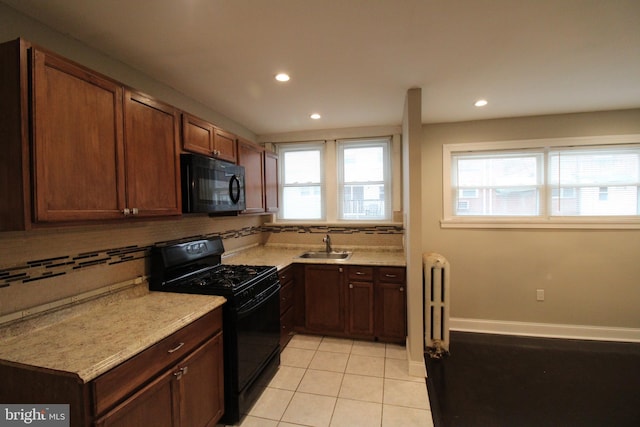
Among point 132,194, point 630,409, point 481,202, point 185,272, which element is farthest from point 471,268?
point 132,194

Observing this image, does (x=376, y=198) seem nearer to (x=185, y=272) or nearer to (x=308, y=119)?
(x=308, y=119)

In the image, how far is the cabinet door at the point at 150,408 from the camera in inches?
46.8

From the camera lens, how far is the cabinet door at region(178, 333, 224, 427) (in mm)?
1585

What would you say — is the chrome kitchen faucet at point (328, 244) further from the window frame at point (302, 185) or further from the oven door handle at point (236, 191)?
the oven door handle at point (236, 191)

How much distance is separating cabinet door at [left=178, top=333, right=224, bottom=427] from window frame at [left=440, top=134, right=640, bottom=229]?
2833mm

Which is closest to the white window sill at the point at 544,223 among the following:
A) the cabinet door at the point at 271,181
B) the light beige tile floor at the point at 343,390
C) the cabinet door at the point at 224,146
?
the light beige tile floor at the point at 343,390

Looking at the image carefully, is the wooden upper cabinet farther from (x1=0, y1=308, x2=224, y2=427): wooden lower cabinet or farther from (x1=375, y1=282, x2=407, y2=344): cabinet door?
(x1=375, y1=282, x2=407, y2=344): cabinet door

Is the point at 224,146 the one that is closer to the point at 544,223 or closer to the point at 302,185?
the point at 302,185

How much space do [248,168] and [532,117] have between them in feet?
10.6

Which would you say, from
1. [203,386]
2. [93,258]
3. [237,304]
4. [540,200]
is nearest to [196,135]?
[93,258]

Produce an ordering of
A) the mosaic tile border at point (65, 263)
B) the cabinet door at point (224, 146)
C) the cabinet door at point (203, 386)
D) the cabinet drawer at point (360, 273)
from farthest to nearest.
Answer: the cabinet drawer at point (360, 273) < the cabinet door at point (224, 146) < the cabinet door at point (203, 386) < the mosaic tile border at point (65, 263)

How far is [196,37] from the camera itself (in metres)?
1.70

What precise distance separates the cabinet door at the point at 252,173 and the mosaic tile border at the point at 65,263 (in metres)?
1.13

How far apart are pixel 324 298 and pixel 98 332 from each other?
2.15 metres
